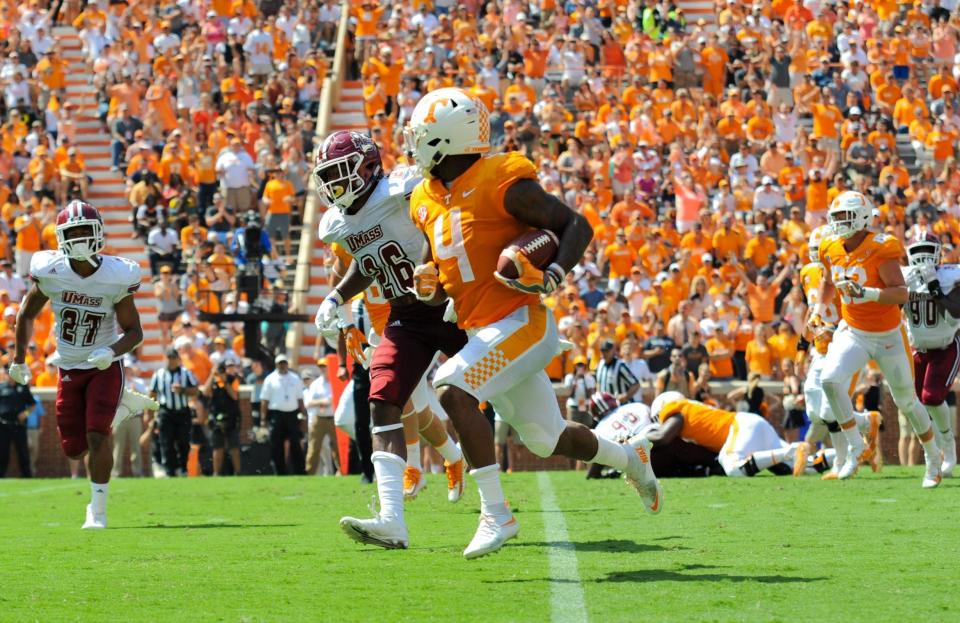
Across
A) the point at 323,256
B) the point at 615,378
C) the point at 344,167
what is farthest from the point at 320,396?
the point at 344,167

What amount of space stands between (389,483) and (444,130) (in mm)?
1513

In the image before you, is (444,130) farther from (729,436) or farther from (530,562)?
(729,436)

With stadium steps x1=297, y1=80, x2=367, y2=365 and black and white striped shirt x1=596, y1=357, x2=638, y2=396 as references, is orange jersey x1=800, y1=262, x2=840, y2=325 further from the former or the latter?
stadium steps x1=297, y1=80, x2=367, y2=365

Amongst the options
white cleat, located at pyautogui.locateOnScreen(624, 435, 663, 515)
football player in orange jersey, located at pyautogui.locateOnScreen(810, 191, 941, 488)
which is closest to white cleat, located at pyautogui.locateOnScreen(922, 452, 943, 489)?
football player in orange jersey, located at pyautogui.locateOnScreen(810, 191, 941, 488)

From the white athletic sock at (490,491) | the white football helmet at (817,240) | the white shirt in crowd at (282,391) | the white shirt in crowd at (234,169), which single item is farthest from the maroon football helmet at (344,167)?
the white shirt in crowd at (234,169)

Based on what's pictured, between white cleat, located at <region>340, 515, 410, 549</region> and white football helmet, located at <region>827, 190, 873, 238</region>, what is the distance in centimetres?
514

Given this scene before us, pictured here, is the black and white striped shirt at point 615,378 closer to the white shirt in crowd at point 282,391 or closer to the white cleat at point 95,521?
the white shirt in crowd at point 282,391

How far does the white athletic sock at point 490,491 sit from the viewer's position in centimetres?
659

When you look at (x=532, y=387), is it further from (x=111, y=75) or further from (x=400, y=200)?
(x=111, y=75)

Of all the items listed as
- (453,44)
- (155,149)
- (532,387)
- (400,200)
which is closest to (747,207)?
(453,44)

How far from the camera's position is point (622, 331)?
18875 mm

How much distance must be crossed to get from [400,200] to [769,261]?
12954 mm

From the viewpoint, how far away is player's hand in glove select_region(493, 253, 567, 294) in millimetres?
6371

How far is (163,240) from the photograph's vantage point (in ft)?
73.0
